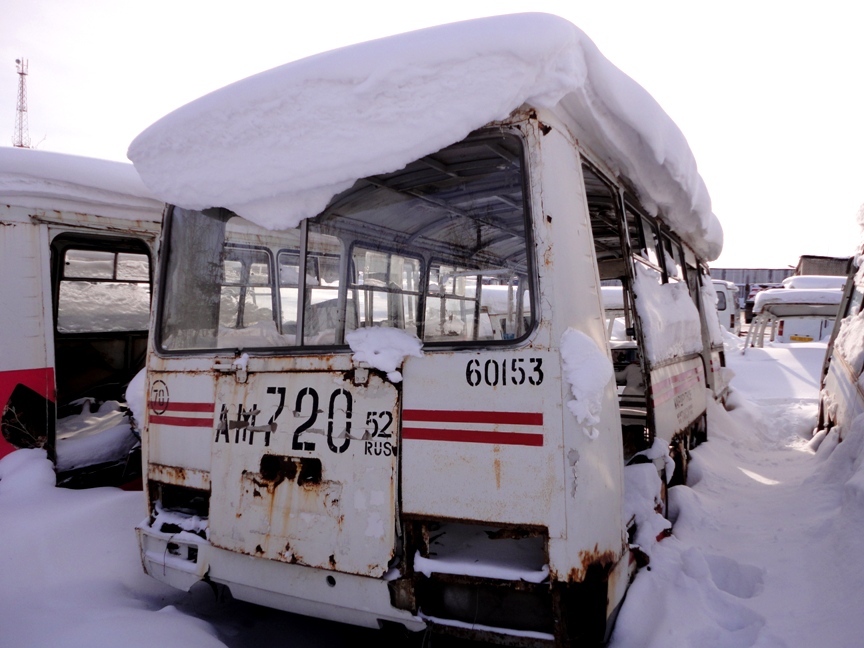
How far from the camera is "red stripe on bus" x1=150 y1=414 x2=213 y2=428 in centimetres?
292

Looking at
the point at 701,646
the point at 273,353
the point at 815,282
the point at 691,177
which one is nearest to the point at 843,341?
the point at 691,177

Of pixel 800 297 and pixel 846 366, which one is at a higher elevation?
pixel 800 297

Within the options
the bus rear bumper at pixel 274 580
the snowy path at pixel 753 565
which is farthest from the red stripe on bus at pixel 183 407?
the snowy path at pixel 753 565

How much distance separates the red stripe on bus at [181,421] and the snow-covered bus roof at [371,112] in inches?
41.4

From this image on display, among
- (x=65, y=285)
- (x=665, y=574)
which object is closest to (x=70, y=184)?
(x=65, y=285)

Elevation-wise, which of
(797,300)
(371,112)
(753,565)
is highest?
(371,112)

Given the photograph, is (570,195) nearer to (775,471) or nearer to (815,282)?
(775,471)

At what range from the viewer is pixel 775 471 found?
5.06 meters

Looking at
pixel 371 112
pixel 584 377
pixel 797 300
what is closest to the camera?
pixel 584 377

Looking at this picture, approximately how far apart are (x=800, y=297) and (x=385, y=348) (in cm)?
1931

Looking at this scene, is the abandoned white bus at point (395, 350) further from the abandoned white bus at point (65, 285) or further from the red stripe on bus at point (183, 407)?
the abandoned white bus at point (65, 285)

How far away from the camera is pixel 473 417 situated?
2248mm

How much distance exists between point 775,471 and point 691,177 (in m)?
2.83

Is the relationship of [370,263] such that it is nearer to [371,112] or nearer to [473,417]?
[371,112]
